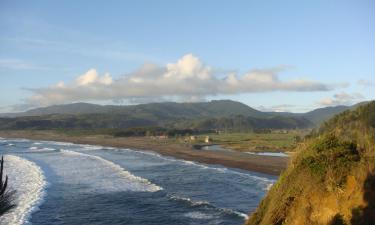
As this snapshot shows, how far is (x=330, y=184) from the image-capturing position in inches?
444

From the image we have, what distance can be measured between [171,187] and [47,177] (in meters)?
14.7

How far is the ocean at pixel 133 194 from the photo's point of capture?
2888cm

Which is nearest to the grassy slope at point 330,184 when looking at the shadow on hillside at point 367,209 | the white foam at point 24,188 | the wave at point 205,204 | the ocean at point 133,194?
the shadow on hillside at point 367,209

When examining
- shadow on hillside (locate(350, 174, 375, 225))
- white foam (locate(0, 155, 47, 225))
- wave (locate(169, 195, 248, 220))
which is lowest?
wave (locate(169, 195, 248, 220))

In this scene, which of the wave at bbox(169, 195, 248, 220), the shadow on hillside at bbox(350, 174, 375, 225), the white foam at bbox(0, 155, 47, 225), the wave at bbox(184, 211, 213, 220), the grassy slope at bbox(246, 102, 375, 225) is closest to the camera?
the shadow on hillside at bbox(350, 174, 375, 225)

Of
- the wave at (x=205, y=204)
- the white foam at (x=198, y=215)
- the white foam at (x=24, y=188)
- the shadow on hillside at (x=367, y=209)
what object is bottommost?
the white foam at (x=198, y=215)

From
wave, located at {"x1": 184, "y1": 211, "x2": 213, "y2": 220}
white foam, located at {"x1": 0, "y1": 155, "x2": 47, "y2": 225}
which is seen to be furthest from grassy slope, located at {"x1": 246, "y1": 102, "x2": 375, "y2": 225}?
wave, located at {"x1": 184, "y1": 211, "x2": 213, "y2": 220}

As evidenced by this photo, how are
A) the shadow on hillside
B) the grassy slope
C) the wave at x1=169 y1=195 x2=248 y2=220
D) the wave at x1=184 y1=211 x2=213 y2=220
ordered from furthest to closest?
the wave at x1=169 y1=195 x2=248 y2=220 < the wave at x1=184 y1=211 x2=213 y2=220 < the grassy slope < the shadow on hillside

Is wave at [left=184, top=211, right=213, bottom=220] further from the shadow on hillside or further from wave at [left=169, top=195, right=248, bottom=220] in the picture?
the shadow on hillside

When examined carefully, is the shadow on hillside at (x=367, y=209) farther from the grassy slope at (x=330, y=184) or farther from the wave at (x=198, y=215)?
the wave at (x=198, y=215)

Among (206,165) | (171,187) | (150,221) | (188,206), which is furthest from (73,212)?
(206,165)

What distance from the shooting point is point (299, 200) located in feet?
38.9

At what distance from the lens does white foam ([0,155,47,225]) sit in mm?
28891

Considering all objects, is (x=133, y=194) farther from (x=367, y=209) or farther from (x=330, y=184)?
(x=367, y=209)
